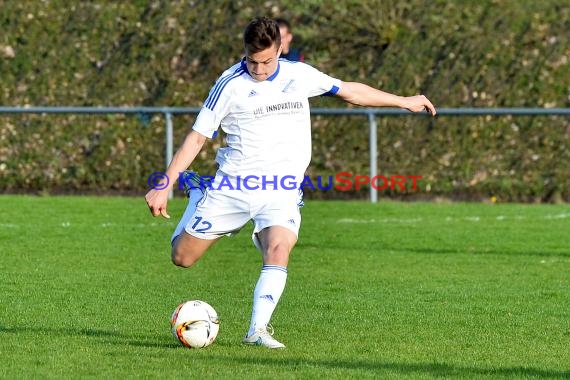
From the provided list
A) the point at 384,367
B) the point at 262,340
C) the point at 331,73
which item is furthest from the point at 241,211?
the point at 331,73

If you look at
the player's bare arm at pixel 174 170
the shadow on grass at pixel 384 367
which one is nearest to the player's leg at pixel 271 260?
the shadow on grass at pixel 384 367

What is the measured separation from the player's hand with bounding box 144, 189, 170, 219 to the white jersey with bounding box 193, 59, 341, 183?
1.62ft

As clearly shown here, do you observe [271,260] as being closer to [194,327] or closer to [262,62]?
[194,327]

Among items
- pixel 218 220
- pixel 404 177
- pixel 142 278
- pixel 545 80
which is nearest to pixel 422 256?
pixel 142 278

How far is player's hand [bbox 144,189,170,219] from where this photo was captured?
7332 millimetres

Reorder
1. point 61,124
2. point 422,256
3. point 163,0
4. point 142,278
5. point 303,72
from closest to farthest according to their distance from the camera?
point 303,72 < point 142,278 < point 422,256 < point 61,124 < point 163,0

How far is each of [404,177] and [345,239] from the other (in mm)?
6867

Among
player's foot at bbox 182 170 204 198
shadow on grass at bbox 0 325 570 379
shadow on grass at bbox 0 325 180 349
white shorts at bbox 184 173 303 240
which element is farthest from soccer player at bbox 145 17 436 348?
shadow on grass at bbox 0 325 180 349

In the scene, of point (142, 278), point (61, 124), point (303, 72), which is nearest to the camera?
point (303, 72)

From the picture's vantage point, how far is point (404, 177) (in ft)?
69.6

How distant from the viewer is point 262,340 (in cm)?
737

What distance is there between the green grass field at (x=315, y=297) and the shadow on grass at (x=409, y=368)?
0.01m

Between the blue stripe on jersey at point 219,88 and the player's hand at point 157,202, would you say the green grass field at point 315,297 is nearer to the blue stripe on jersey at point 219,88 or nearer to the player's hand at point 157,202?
the player's hand at point 157,202

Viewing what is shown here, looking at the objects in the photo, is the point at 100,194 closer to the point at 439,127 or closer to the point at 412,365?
the point at 439,127
